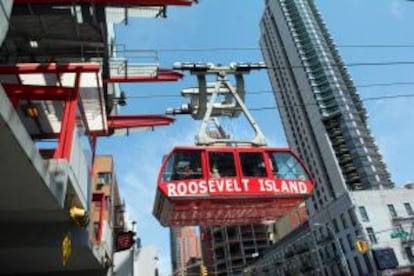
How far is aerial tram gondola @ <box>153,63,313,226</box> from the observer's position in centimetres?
1419

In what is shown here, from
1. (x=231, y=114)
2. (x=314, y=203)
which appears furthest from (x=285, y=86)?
(x=231, y=114)

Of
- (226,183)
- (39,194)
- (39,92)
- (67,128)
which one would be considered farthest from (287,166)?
(39,194)

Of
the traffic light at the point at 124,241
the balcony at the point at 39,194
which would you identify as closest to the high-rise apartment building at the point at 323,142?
the traffic light at the point at 124,241

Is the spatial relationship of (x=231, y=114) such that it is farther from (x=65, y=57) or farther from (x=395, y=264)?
(x=395, y=264)

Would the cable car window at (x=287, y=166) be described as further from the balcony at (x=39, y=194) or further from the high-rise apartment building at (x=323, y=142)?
the high-rise apartment building at (x=323, y=142)

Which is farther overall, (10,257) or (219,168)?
(219,168)

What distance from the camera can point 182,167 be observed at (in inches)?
569

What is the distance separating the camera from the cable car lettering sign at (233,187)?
45.8 feet

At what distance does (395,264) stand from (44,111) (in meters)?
55.8

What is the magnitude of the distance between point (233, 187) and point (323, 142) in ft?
359

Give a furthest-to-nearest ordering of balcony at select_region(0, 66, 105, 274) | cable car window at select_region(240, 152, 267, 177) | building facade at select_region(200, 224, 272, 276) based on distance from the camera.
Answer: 1. building facade at select_region(200, 224, 272, 276)
2. cable car window at select_region(240, 152, 267, 177)
3. balcony at select_region(0, 66, 105, 274)

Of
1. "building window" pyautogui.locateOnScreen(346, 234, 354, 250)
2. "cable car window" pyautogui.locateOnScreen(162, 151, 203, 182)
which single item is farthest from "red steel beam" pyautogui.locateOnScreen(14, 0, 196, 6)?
"building window" pyautogui.locateOnScreen(346, 234, 354, 250)

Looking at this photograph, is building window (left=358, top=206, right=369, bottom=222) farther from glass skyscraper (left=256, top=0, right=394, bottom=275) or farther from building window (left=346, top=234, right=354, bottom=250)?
building window (left=346, top=234, right=354, bottom=250)

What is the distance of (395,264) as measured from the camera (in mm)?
56812
